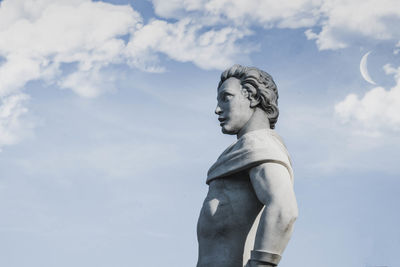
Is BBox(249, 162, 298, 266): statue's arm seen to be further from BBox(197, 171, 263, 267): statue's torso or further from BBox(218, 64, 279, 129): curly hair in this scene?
BBox(218, 64, 279, 129): curly hair

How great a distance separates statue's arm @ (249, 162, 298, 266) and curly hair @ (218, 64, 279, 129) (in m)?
1.34

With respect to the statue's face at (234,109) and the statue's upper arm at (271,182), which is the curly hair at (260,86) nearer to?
the statue's face at (234,109)

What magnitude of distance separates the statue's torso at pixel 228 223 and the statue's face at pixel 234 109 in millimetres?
720

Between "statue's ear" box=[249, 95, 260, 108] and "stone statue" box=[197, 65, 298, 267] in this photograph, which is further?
"statue's ear" box=[249, 95, 260, 108]

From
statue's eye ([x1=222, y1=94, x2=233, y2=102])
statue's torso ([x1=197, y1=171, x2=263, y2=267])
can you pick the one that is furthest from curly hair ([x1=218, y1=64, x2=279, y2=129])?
statue's torso ([x1=197, y1=171, x2=263, y2=267])

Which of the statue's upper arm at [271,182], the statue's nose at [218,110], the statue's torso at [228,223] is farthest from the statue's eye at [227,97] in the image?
the statue's upper arm at [271,182]

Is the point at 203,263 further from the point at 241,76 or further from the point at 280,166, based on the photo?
the point at 241,76

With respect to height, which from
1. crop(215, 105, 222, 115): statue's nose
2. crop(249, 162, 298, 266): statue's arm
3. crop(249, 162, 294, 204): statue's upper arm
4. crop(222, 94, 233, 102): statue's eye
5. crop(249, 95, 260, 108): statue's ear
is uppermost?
crop(222, 94, 233, 102): statue's eye

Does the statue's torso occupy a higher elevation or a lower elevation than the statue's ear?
lower

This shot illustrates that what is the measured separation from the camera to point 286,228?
20.5 feet

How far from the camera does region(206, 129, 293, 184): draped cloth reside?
6828 millimetres

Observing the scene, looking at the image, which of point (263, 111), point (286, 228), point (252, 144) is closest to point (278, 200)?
point (286, 228)

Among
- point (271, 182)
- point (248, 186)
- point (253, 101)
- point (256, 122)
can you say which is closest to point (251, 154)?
point (248, 186)

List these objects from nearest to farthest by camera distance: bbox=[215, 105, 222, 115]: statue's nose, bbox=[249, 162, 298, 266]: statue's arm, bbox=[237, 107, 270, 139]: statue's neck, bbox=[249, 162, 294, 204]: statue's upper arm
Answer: bbox=[249, 162, 298, 266]: statue's arm, bbox=[249, 162, 294, 204]: statue's upper arm, bbox=[237, 107, 270, 139]: statue's neck, bbox=[215, 105, 222, 115]: statue's nose
